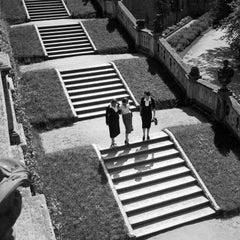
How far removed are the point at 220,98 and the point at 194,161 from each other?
10.1 ft

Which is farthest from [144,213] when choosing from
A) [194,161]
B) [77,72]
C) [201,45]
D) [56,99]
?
[201,45]

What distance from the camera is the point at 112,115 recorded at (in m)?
11.8

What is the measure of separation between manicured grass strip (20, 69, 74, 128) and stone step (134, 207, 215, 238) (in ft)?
18.6

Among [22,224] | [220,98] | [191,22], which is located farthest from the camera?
[191,22]

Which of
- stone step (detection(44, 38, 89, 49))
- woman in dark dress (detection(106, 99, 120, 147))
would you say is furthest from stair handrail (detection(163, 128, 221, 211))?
stone step (detection(44, 38, 89, 49))

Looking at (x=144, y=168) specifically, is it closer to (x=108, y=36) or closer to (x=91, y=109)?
(x=91, y=109)

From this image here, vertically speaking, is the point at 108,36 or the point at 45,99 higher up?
the point at 108,36

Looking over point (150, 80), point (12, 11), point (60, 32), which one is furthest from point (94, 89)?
point (12, 11)

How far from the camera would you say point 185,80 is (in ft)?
53.8

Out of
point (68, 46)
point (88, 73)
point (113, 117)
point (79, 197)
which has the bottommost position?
point (79, 197)

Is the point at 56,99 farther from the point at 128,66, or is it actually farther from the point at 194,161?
the point at 194,161

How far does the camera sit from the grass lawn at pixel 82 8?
78.9 feet

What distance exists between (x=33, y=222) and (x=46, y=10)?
2142cm

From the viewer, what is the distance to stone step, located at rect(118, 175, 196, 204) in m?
11.1
